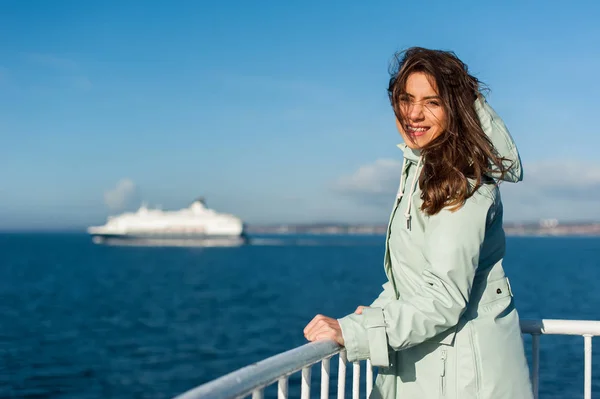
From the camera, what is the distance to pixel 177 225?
88.1m

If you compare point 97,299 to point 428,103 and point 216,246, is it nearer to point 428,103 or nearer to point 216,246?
point 428,103

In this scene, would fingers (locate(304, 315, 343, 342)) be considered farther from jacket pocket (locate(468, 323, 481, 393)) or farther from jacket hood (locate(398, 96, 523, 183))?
jacket hood (locate(398, 96, 523, 183))

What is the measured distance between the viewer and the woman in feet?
4.88

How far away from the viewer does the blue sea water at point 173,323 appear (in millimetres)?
12484

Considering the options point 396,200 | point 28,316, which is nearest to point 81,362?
point 28,316

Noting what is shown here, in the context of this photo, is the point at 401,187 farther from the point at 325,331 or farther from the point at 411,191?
the point at 325,331

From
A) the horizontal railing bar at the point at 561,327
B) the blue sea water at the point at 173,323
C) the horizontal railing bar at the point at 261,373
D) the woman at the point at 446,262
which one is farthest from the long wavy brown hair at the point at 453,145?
the blue sea water at the point at 173,323

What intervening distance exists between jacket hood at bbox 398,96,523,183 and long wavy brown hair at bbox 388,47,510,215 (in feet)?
0.04

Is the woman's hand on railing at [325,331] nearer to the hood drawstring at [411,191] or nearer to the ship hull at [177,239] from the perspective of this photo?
the hood drawstring at [411,191]

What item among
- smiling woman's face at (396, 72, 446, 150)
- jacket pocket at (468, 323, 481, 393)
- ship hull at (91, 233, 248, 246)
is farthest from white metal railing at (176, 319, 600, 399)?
ship hull at (91, 233, 248, 246)

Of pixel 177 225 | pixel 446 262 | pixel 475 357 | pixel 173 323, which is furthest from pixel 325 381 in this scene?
pixel 177 225

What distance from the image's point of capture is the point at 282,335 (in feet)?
57.1

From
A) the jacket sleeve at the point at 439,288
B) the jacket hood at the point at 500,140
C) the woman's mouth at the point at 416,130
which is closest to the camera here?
the jacket sleeve at the point at 439,288

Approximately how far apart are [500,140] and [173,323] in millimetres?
19942
